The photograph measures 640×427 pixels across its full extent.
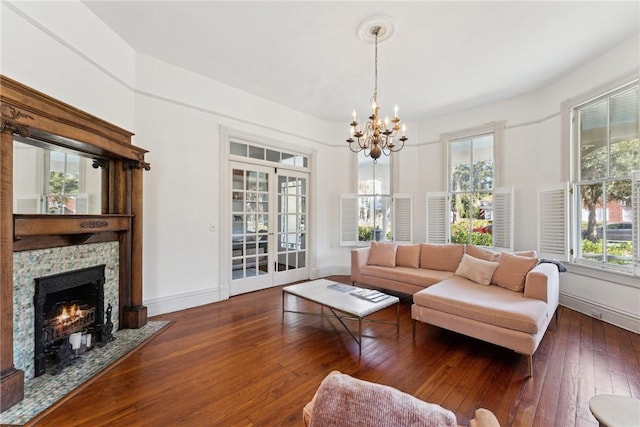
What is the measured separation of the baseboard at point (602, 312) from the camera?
2.92 meters

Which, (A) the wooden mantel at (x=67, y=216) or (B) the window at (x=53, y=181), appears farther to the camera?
(B) the window at (x=53, y=181)

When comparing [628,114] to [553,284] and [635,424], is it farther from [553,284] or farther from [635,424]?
[635,424]

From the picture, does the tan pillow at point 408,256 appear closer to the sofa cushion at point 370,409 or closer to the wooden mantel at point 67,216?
the wooden mantel at point 67,216

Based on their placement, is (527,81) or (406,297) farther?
(406,297)

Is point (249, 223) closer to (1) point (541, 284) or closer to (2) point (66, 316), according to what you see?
(2) point (66, 316)

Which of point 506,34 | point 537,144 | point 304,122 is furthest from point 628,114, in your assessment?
point 304,122

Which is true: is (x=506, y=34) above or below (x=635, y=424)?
above

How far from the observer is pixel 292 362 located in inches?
93.1

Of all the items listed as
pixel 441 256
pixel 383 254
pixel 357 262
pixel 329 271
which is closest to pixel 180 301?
pixel 357 262

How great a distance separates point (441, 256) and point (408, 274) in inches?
26.8

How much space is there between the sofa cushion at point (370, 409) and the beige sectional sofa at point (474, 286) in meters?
2.09

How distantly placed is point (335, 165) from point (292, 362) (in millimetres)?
4026

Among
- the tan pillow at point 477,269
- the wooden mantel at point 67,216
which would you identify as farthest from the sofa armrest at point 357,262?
the wooden mantel at point 67,216

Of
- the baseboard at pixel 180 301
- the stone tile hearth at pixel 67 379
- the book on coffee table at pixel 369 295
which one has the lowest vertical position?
the stone tile hearth at pixel 67 379
